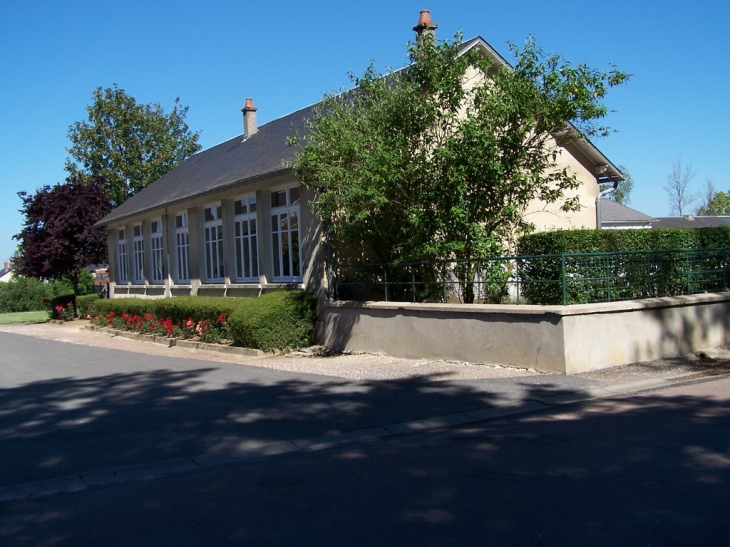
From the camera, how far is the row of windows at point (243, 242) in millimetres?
17188

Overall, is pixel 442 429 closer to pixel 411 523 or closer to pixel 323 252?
pixel 411 523

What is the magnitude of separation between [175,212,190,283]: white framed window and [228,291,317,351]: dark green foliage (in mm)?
8046

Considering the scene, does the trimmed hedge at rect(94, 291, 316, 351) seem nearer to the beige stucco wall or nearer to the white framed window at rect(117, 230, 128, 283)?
the beige stucco wall

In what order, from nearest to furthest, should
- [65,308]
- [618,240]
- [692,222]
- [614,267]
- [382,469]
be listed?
[382,469] < [614,267] < [618,240] < [65,308] < [692,222]

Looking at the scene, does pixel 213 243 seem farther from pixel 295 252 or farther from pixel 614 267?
pixel 614 267

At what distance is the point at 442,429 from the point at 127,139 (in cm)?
3494

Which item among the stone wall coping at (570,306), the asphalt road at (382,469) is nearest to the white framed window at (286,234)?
the stone wall coping at (570,306)

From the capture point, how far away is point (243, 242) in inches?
763

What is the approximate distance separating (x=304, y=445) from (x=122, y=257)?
23.4m

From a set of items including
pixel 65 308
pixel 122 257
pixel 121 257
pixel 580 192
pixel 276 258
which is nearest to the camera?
pixel 276 258

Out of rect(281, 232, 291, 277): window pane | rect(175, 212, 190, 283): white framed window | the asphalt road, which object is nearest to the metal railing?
the asphalt road

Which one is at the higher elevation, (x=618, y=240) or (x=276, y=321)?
(x=618, y=240)

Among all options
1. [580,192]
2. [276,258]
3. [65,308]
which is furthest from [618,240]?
[65,308]

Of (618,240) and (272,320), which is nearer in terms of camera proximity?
(618,240)
